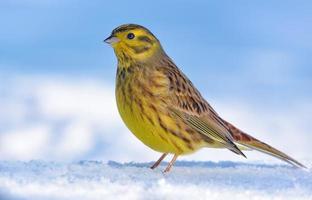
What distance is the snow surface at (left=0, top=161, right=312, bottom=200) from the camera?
7.46 metres

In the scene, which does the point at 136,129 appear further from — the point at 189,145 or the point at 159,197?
the point at 159,197

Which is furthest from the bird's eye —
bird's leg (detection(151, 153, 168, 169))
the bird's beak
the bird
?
bird's leg (detection(151, 153, 168, 169))

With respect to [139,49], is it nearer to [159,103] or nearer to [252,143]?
[159,103]

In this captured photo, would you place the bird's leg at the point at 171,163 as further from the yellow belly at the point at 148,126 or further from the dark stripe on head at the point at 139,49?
the dark stripe on head at the point at 139,49

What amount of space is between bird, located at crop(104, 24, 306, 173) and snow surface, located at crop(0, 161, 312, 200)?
0.28 metres

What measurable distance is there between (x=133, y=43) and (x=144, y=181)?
181 centimetres

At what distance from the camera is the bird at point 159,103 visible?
908cm

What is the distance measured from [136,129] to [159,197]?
154cm

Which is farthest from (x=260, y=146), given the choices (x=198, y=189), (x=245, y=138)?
(x=198, y=189)

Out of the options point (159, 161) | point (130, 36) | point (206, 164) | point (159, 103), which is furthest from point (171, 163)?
point (130, 36)

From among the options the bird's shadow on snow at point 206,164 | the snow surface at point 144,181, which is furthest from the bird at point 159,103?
the snow surface at point 144,181

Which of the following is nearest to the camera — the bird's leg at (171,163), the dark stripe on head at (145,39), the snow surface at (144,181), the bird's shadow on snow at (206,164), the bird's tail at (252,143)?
the snow surface at (144,181)

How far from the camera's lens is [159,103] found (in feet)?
30.2

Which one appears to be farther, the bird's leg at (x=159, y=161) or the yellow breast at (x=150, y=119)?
the bird's leg at (x=159, y=161)
